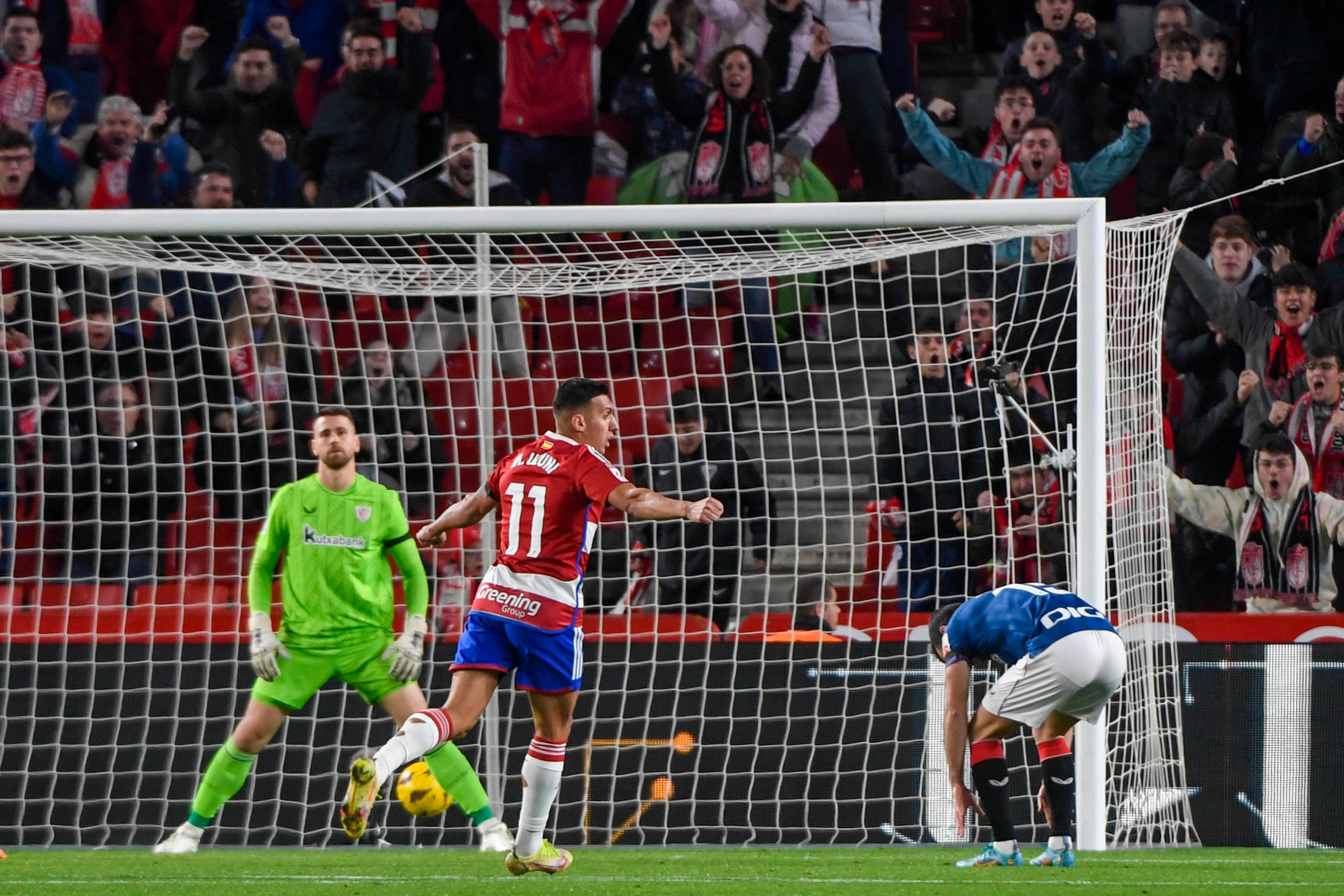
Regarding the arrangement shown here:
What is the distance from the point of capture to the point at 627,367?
1021 centimetres

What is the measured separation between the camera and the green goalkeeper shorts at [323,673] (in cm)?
677

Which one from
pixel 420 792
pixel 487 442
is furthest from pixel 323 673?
pixel 420 792

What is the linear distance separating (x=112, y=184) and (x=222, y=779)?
240 inches

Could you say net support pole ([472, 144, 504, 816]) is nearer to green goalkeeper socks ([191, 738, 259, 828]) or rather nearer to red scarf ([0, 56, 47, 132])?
green goalkeeper socks ([191, 738, 259, 828])

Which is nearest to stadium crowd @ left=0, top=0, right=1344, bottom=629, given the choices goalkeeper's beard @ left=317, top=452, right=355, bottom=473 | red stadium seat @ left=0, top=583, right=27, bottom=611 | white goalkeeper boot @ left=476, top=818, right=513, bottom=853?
red stadium seat @ left=0, top=583, right=27, bottom=611

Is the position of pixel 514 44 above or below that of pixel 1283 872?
above

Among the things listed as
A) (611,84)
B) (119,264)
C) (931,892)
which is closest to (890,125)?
(611,84)

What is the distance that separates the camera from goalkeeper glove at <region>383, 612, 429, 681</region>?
265 inches

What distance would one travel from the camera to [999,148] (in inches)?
434

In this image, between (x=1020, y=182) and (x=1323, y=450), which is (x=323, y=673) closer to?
(x=1323, y=450)

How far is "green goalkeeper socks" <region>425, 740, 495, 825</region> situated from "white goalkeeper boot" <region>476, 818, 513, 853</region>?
0.03m

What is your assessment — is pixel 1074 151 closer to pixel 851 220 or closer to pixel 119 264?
pixel 851 220

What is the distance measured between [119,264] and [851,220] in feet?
11.3

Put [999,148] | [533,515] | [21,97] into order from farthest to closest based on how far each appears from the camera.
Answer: [21,97] → [999,148] → [533,515]
